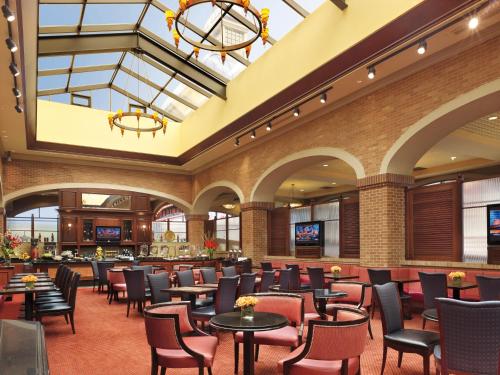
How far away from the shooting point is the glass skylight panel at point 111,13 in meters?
9.84

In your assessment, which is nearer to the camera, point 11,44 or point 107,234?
point 11,44

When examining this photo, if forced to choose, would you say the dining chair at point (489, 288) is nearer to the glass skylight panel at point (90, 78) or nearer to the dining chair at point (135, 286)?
the dining chair at point (135, 286)

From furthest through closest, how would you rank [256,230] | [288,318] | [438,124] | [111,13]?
[256,230]
[111,13]
[438,124]
[288,318]

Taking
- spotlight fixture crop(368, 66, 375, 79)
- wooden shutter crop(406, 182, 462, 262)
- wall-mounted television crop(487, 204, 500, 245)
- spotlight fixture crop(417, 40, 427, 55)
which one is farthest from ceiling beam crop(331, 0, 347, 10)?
wall-mounted television crop(487, 204, 500, 245)

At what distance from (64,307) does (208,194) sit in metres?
→ 9.99

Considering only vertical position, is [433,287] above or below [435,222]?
below

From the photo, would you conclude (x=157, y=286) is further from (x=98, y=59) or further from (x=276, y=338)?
(x=98, y=59)

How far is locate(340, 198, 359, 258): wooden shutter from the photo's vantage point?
1060 cm

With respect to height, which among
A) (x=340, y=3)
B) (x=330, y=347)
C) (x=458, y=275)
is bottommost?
(x=330, y=347)

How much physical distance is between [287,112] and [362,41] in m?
3.14

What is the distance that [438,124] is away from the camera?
24.0 feet

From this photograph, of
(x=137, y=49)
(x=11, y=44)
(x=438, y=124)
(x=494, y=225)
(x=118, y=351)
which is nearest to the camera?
(x=118, y=351)

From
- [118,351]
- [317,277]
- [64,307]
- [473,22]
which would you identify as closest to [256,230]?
[317,277]

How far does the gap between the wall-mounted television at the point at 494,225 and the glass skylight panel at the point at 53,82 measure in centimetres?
1165
